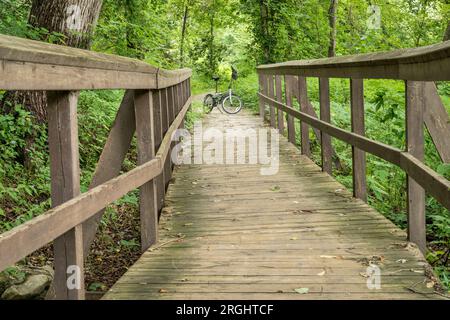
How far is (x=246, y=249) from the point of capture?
4328 mm

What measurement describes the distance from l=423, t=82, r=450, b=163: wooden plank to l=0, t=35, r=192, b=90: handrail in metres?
2.12

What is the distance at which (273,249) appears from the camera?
4.29m

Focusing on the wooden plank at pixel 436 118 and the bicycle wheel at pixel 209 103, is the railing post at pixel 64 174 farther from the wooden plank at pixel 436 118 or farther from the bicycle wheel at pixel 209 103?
the bicycle wheel at pixel 209 103

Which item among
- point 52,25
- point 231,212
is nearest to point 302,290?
point 231,212

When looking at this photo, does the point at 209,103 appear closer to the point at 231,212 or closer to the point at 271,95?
the point at 271,95

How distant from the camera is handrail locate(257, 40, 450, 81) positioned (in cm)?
254

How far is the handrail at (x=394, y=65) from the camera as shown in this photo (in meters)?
2.54

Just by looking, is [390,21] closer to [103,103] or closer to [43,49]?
[103,103]

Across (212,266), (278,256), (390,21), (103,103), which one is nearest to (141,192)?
(212,266)

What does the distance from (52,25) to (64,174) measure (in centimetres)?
462

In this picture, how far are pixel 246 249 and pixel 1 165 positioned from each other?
2.91 metres

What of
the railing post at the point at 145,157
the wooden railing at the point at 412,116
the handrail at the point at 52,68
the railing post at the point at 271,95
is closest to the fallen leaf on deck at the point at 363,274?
the wooden railing at the point at 412,116

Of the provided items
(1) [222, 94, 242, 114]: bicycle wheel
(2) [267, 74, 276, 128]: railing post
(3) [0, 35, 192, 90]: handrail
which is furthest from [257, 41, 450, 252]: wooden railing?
(1) [222, 94, 242, 114]: bicycle wheel

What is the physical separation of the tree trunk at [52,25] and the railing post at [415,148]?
4.32 m
